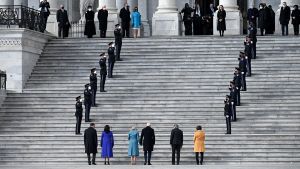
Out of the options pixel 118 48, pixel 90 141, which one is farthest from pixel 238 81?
pixel 90 141

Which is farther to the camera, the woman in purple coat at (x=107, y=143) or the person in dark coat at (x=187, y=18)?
the person in dark coat at (x=187, y=18)

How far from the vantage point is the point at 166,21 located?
77562 millimetres

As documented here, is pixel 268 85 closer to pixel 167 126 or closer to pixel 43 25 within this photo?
pixel 167 126

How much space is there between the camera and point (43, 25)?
7406cm

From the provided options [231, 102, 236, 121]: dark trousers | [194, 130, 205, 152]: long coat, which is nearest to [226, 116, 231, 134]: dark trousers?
[231, 102, 236, 121]: dark trousers

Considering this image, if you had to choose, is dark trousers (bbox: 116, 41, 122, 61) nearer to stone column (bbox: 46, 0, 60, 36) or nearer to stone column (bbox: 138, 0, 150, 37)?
stone column (bbox: 46, 0, 60, 36)

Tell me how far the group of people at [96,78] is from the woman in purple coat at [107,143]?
12.0ft

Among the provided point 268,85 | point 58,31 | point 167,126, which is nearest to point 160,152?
point 167,126

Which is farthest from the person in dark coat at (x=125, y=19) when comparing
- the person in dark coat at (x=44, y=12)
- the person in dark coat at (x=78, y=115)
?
the person in dark coat at (x=78, y=115)

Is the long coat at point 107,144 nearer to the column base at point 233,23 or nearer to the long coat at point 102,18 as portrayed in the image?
the long coat at point 102,18

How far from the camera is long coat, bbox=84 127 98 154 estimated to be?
5894cm

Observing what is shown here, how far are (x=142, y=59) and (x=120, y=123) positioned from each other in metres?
7.53

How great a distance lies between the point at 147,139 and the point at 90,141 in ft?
7.64

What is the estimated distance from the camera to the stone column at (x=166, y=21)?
3049 inches
